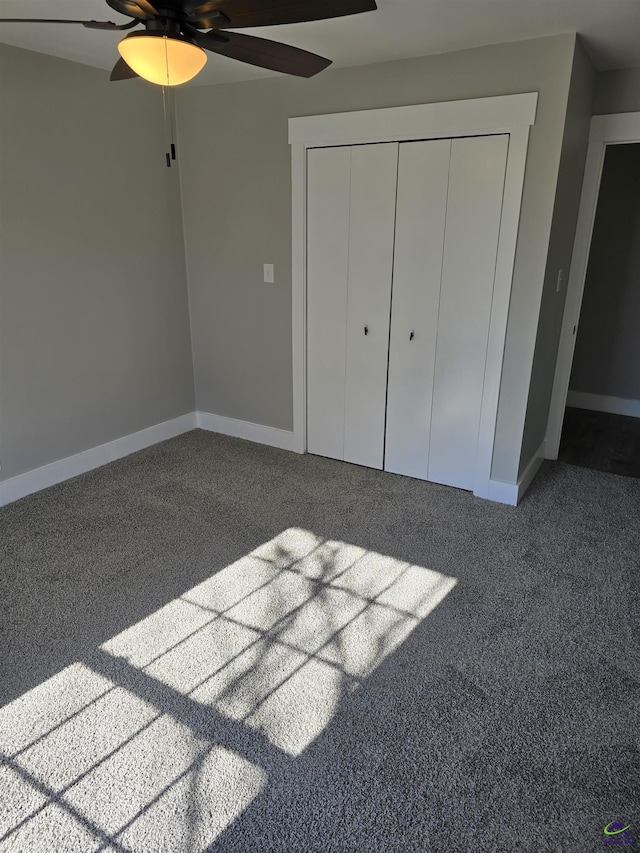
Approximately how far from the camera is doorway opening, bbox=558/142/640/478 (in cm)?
421

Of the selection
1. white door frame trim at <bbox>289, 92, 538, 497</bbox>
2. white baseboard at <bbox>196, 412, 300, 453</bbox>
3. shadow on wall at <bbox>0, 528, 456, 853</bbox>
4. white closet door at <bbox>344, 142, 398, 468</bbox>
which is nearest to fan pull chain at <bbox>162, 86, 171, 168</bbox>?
white door frame trim at <bbox>289, 92, 538, 497</bbox>

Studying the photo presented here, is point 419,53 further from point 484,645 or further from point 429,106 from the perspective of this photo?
point 484,645

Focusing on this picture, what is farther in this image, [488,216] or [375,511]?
[375,511]

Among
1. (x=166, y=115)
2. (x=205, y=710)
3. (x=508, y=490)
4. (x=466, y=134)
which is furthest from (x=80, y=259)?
(x=508, y=490)

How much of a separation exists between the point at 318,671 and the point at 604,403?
379 cm

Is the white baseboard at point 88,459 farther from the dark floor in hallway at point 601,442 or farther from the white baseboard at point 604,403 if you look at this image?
the white baseboard at point 604,403

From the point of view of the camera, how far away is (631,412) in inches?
185

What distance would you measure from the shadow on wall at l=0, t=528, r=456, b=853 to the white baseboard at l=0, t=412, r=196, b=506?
1417 mm

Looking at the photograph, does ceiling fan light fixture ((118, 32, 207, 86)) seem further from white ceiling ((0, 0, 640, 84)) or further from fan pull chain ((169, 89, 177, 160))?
fan pull chain ((169, 89, 177, 160))

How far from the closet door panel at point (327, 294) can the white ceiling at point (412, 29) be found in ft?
1.80

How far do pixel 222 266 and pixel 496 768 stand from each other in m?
3.25

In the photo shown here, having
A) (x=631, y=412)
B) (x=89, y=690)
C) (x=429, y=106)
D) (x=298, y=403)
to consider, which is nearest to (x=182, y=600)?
(x=89, y=690)

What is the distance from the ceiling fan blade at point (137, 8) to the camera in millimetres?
1479

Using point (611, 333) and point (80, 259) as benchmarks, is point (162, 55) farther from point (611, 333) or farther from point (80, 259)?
point (611, 333)
